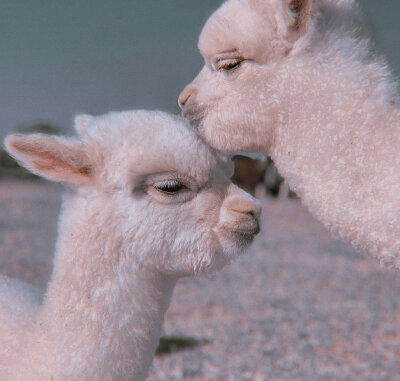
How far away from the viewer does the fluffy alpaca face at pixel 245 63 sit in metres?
2.65

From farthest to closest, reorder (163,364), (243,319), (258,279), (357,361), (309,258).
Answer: (309,258) < (258,279) < (243,319) < (357,361) < (163,364)

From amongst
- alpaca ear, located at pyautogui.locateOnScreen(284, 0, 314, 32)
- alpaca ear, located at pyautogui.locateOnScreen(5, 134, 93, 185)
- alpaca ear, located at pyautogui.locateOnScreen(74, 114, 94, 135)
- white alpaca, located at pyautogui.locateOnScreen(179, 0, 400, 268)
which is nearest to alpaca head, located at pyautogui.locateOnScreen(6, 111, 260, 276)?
alpaca ear, located at pyautogui.locateOnScreen(5, 134, 93, 185)

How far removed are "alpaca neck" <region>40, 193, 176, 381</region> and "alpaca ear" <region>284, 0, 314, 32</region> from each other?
3.90 ft

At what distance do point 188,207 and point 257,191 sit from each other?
21139 millimetres

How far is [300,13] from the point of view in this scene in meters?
2.62

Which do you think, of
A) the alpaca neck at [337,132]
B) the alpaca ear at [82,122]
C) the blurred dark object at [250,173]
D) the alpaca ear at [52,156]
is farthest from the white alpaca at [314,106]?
the blurred dark object at [250,173]

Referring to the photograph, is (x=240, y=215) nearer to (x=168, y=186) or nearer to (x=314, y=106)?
(x=168, y=186)

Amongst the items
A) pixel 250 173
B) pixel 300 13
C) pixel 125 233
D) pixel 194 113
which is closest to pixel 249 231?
pixel 125 233

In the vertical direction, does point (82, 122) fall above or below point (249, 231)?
above

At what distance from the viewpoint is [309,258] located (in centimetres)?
1056

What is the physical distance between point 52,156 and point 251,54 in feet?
3.26

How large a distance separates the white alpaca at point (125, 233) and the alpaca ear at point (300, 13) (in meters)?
0.71

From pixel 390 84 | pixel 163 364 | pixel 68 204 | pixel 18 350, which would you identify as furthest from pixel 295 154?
pixel 163 364

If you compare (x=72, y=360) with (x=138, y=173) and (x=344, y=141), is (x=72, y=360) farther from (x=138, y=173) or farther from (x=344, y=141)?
(x=344, y=141)
